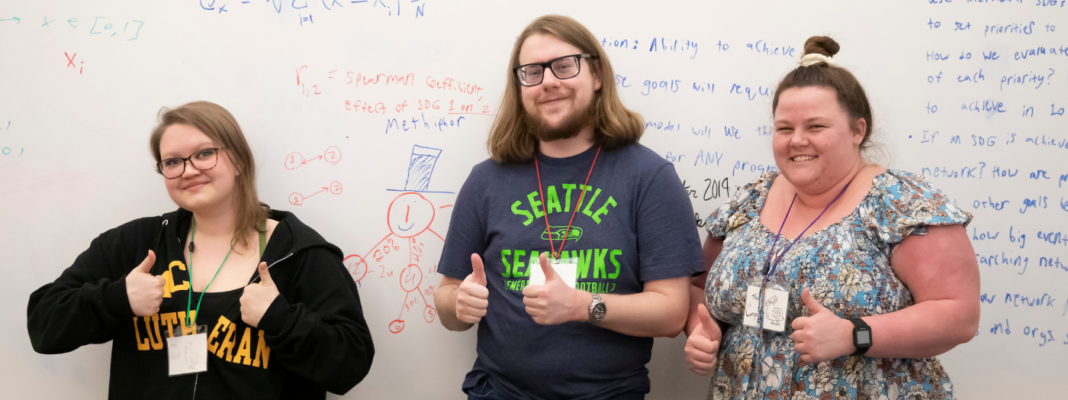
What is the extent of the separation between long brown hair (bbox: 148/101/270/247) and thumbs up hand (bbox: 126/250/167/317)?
25cm

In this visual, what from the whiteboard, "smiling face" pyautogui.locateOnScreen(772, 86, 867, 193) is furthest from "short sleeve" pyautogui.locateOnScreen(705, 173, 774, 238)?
the whiteboard

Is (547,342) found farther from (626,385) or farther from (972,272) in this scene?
(972,272)

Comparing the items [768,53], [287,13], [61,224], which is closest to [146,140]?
[61,224]

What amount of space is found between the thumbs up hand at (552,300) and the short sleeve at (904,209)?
73cm

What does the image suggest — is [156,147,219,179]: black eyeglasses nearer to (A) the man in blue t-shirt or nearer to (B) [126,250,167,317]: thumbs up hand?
(B) [126,250,167,317]: thumbs up hand

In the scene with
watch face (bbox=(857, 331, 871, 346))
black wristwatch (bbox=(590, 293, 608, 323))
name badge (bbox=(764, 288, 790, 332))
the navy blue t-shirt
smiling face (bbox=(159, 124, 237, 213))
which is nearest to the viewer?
watch face (bbox=(857, 331, 871, 346))

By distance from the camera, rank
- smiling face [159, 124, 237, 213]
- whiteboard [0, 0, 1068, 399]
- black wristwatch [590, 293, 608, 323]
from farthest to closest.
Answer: whiteboard [0, 0, 1068, 399], smiling face [159, 124, 237, 213], black wristwatch [590, 293, 608, 323]

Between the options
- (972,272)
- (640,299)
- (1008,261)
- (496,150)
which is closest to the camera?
(972,272)

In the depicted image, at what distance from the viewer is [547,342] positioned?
64.4 inches

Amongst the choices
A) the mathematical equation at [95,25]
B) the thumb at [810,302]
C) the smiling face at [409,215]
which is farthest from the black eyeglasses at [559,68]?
the mathematical equation at [95,25]

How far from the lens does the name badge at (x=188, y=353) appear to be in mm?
1651

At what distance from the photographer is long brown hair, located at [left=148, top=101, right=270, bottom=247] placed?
5.78 feet

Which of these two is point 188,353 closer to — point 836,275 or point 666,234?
point 666,234

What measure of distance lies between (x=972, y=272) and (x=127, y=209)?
8.36 feet
